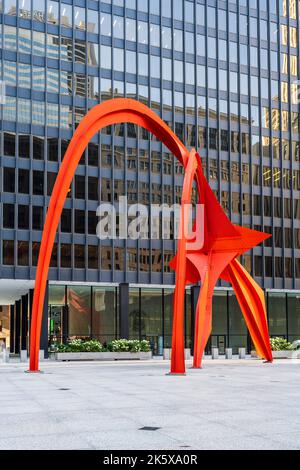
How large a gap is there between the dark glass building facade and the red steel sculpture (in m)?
19.3

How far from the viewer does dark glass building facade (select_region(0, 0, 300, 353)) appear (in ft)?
169

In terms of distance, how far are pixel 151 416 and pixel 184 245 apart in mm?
14664

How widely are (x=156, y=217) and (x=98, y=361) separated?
49.5ft

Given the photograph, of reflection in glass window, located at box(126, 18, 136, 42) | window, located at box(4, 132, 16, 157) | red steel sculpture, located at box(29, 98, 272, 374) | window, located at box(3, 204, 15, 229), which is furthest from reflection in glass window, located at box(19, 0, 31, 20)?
red steel sculpture, located at box(29, 98, 272, 374)

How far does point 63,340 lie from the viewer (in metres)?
53.6

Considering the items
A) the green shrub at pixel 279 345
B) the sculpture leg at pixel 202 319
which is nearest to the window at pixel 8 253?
the green shrub at pixel 279 345

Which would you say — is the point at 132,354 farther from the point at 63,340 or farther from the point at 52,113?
the point at 52,113

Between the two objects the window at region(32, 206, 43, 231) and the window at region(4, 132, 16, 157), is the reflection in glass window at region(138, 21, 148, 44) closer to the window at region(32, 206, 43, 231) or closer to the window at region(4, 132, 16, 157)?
the window at region(4, 132, 16, 157)

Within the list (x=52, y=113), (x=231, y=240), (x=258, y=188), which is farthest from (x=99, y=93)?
(x=231, y=240)

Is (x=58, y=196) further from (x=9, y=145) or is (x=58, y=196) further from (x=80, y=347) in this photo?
(x=9, y=145)

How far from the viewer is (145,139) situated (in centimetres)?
5644

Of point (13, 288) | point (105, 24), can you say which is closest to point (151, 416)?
point (13, 288)

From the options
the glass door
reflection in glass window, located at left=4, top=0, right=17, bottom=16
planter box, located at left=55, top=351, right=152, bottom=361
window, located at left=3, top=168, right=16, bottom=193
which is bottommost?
planter box, located at left=55, top=351, right=152, bottom=361

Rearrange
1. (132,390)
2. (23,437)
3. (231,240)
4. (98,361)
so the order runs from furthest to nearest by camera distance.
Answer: (98,361), (231,240), (132,390), (23,437)
